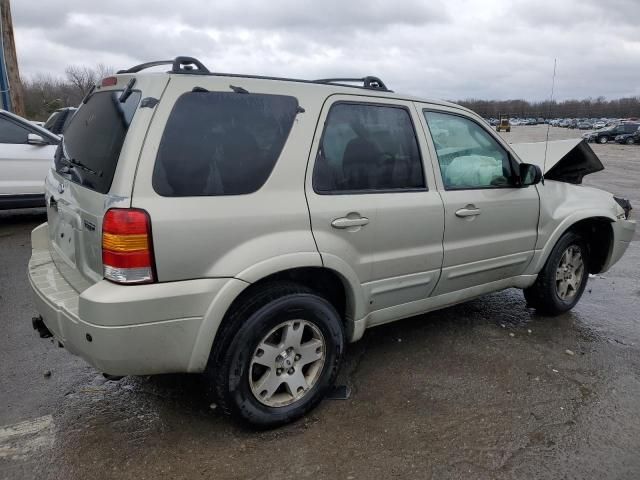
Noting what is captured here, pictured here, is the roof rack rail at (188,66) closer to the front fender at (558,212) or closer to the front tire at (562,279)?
the front fender at (558,212)

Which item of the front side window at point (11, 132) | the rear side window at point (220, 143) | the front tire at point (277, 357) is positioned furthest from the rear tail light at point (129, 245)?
the front side window at point (11, 132)

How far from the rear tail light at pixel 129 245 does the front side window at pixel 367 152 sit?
0.95 meters

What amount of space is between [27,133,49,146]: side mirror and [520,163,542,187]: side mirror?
21.4 feet

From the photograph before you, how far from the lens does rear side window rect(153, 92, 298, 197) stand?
2414 mm

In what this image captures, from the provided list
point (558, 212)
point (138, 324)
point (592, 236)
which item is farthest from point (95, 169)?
point (592, 236)

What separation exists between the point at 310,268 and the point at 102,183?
1.14 metres

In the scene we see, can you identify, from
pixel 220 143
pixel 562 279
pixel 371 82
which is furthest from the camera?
pixel 562 279

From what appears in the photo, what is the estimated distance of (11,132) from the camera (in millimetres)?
7316

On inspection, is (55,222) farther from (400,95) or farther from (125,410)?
(400,95)

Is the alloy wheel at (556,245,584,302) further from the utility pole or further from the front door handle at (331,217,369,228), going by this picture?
the utility pole

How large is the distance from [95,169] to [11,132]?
5842 millimetres

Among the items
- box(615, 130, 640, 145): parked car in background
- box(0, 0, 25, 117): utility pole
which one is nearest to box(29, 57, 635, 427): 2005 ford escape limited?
box(0, 0, 25, 117): utility pole

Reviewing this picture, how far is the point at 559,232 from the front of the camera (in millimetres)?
4191

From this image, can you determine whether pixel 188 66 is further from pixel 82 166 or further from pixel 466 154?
pixel 466 154
